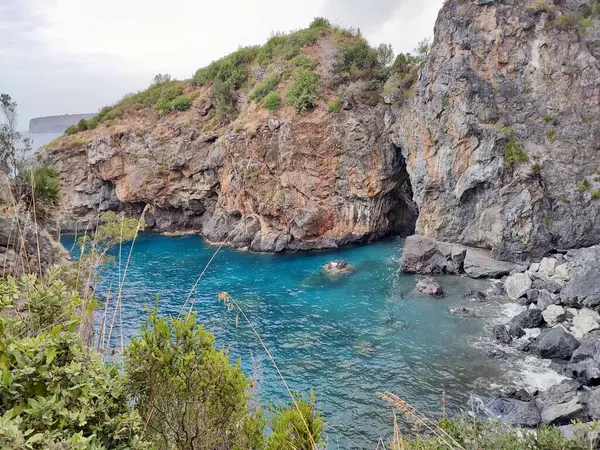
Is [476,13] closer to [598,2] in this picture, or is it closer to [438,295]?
[598,2]

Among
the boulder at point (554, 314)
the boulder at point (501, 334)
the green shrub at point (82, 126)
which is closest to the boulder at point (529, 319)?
the boulder at point (554, 314)

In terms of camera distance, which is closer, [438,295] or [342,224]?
[438,295]

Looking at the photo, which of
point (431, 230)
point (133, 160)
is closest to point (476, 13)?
point (431, 230)

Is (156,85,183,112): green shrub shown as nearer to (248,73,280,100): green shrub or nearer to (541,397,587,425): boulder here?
(248,73,280,100): green shrub

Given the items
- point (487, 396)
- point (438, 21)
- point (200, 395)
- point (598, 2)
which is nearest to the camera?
point (200, 395)

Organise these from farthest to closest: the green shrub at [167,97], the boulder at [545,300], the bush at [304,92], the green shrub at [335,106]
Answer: the green shrub at [167,97]
the bush at [304,92]
the green shrub at [335,106]
the boulder at [545,300]

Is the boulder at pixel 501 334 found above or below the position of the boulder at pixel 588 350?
below

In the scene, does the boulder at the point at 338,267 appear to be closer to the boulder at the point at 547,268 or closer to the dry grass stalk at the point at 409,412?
the boulder at the point at 547,268

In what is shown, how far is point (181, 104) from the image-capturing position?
47.5 meters

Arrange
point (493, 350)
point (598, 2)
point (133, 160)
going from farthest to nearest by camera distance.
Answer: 1. point (133, 160)
2. point (598, 2)
3. point (493, 350)

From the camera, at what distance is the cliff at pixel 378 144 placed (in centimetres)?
2705

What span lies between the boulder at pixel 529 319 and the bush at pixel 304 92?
25.8 metres

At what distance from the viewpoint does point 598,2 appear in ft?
89.9

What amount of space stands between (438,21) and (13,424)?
119ft
